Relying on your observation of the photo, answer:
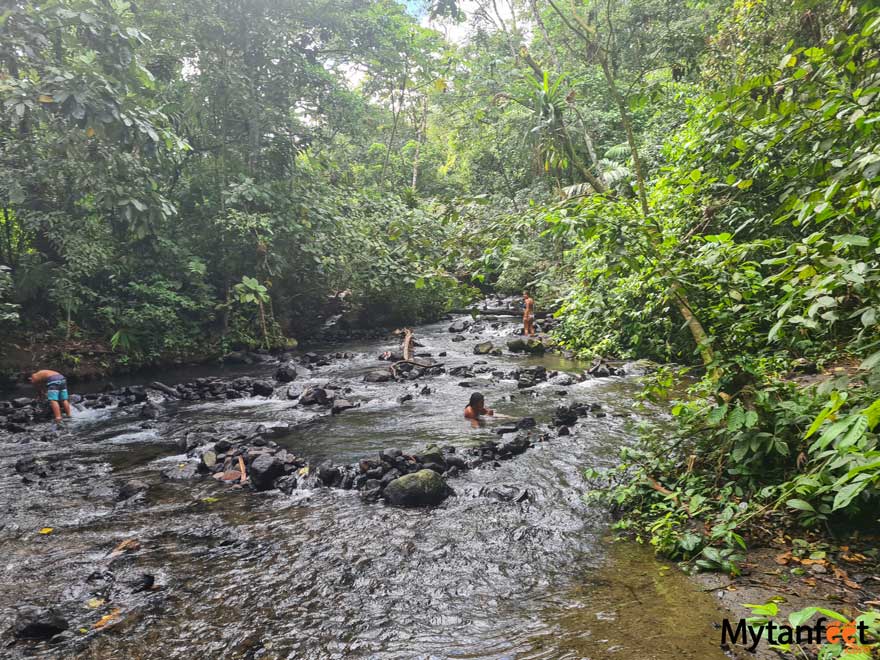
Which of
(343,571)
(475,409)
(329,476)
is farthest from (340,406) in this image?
(343,571)

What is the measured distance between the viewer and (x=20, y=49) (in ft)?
22.2

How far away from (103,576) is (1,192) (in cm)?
1136

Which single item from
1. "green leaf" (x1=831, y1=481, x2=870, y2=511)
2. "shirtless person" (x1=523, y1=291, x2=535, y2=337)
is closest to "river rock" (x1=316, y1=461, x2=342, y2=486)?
"green leaf" (x1=831, y1=481, x2=870, y2=511)

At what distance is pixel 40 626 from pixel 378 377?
928cm

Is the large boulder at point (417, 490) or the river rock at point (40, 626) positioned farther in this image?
the large boulder at point (417, 490)

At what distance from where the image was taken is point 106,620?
3811 millimetres

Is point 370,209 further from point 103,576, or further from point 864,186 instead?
point 864,186

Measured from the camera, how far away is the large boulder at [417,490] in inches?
224

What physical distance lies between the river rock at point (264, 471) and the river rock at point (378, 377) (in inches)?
235

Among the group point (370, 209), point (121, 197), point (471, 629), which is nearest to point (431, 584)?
point (471, 629)

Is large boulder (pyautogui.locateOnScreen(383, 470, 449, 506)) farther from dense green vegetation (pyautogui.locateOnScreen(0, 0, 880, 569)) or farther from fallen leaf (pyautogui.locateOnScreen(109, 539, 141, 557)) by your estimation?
fallen leaf (pyautogui.locateOnScreen(109, 539, 141, 557))

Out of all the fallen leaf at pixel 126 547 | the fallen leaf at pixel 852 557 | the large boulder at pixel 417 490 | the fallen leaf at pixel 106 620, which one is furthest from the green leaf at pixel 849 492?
the fallen leaf at pixel 126 547

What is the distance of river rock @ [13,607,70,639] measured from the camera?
11.8ft

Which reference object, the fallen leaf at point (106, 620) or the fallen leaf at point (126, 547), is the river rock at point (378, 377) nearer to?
the fallen leaf at point (126, 547)
